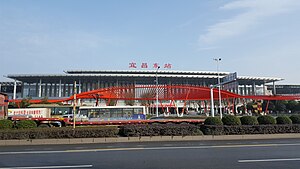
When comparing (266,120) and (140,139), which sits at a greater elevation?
(266,120)

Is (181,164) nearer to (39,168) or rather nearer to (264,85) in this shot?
(39,168)

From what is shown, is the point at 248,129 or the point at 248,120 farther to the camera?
the point at 248,120

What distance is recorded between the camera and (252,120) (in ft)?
49.0

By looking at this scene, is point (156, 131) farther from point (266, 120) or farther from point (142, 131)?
point (266, 120)

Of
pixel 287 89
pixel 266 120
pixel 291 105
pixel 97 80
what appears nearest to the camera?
pixel 266 120

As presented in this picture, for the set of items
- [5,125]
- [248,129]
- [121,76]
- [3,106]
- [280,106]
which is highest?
[121,76]

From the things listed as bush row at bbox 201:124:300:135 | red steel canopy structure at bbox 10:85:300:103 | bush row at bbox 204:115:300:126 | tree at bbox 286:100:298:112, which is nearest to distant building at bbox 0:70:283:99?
tree at bbox 286:100:298:112

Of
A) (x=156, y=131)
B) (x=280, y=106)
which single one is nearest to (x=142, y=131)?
(x=156, y=131)

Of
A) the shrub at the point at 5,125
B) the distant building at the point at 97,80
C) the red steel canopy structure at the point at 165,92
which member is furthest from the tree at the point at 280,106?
the shrub at the point at 5,125

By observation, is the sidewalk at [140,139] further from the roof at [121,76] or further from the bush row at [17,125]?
the roof at [121,76]

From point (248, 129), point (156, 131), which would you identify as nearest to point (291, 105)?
point (248, 129)

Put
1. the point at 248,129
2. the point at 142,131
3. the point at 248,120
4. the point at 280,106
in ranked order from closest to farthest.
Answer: the point at 142,131, the point at 248,129, the point at 248,120, the point at 280,106

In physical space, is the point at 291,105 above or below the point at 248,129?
below

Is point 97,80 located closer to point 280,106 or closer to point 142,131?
point 280,106
